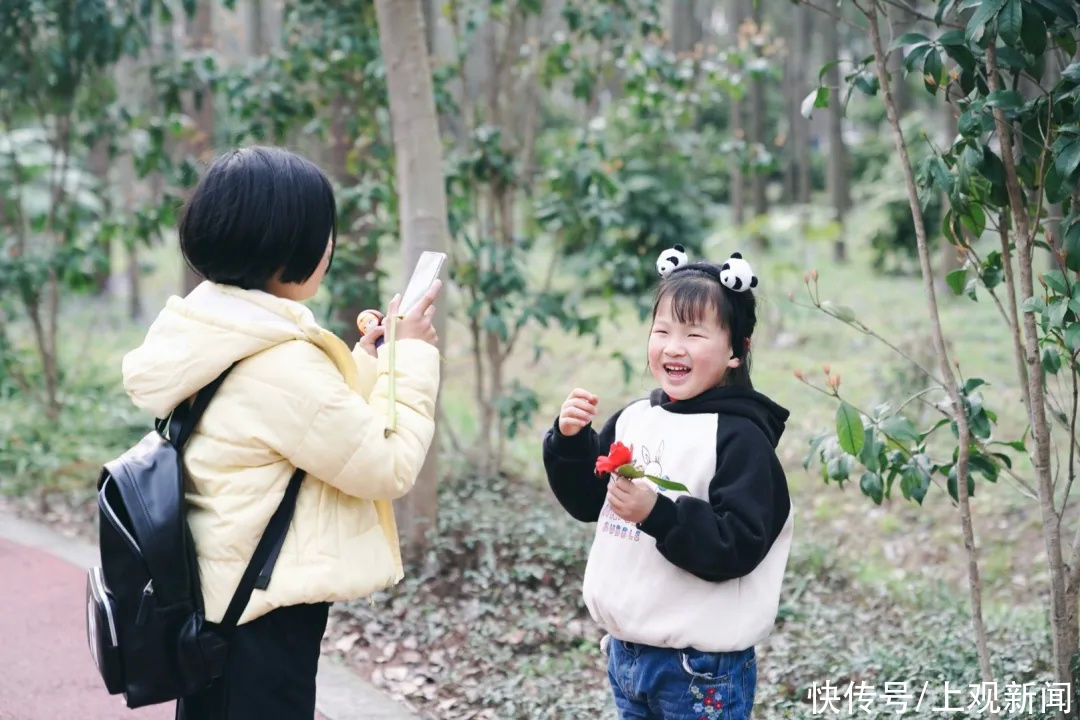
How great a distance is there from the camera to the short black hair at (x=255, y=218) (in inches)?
87.7

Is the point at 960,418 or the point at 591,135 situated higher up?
the point at 591,135

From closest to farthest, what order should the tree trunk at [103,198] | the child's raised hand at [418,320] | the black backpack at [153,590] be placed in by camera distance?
the black backpack at [153,590] < the child's raised hand at [418,320] < the tree trunk at [103,198]

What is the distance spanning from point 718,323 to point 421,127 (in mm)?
2695

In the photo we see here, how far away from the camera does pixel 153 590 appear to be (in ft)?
7.16

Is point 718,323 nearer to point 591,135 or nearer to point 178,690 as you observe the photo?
point 178,690

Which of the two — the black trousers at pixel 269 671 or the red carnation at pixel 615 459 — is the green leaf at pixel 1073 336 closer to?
the red carnation at pixel 615 459

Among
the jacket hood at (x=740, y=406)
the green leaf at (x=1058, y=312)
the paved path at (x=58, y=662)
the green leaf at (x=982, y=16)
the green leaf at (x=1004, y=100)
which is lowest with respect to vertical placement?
the paved path at (x=58, y=662)

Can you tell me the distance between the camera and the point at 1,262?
291 inches

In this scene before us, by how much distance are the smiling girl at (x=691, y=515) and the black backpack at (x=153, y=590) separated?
0.77m

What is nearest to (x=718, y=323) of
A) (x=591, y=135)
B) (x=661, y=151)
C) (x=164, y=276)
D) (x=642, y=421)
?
(x=642, y=421)

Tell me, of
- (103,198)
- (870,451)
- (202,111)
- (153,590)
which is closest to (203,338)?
(153,590)

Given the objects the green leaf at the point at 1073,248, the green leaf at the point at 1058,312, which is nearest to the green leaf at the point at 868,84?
the green leaf at the point at 1073,248

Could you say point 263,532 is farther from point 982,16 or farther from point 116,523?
point 982,16

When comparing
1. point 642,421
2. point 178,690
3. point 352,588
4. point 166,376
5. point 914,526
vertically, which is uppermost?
point 166,376
